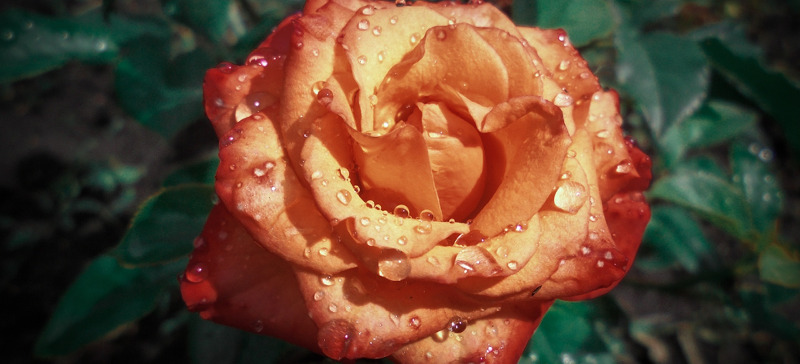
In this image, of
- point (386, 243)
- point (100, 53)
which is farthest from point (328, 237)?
point (100, 53)

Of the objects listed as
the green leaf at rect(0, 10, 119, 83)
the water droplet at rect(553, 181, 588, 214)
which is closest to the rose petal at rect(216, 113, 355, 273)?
the water droplet at rect(553, 181, 588, 214)

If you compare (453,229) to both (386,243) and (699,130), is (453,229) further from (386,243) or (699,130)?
(699,130)

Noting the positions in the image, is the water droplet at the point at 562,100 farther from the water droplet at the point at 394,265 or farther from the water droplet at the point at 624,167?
the water droplet at the point at 394,265

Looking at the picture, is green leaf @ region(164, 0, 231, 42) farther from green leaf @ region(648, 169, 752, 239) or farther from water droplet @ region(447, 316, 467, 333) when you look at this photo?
green leaf @ region(648, 169, 752, 239)

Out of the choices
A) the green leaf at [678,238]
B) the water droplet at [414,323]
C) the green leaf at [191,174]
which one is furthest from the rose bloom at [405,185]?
the green leaf at [678,238]

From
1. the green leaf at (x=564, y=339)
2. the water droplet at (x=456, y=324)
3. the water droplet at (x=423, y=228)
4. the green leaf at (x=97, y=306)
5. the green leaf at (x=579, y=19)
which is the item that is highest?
the green leaf at (x=579, y=19)

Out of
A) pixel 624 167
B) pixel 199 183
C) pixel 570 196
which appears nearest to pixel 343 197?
pixel 570 196
